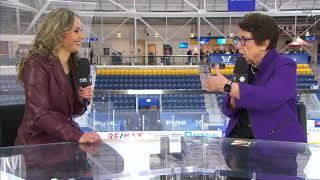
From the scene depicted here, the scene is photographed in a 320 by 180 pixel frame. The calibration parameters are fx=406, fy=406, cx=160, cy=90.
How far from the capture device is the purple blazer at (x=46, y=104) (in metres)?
1.84

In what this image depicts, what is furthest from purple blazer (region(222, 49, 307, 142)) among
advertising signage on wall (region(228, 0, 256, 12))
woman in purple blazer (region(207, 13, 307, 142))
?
advertising signage on wall (region(228, 0, 256, 12))

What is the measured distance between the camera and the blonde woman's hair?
6.35ft

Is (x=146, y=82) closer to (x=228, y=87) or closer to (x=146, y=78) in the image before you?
(x=146, y=78)

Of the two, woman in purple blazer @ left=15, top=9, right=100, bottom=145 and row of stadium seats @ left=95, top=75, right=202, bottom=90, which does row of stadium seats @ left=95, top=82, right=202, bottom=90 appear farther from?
woman in purple blazer @ left=15, top=9, right=100, bottom=145

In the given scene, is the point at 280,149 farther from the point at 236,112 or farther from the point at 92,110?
the point at 92,110

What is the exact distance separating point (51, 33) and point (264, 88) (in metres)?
1.03

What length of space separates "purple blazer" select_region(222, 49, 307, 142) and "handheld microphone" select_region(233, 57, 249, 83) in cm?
6

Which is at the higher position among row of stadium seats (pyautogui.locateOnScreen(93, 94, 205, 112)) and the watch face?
the watch face

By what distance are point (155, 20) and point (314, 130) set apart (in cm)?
1759

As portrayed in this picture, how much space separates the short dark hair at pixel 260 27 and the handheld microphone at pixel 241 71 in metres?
0.16

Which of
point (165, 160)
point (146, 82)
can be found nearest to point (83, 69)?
point (165, 160)

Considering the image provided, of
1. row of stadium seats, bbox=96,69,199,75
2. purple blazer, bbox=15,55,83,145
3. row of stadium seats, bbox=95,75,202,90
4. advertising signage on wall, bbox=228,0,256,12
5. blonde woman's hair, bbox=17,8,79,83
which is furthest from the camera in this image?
row of stadium seats, bbox=96,69,199,75

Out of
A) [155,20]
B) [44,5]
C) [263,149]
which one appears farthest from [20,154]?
[155,20]

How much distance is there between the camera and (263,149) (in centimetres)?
183
